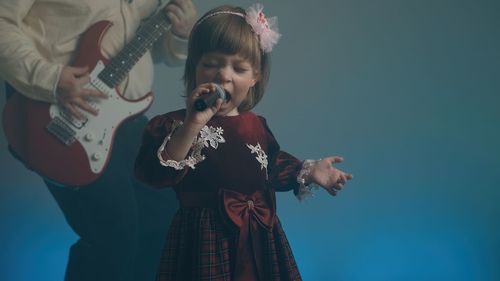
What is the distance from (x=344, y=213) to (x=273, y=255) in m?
0.48

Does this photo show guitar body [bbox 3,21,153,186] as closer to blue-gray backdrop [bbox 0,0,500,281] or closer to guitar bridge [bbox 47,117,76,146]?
guitar bridge [bbox 47,117,76,146]

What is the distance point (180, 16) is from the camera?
3.73 ft

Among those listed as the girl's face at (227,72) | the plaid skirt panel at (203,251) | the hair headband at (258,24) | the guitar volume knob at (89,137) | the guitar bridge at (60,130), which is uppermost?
the hair headband at (258,24)

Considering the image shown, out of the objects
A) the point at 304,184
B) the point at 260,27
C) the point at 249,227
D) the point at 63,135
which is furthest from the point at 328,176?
the point at 63,135

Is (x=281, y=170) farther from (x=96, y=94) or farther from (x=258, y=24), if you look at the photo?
(x=96, y=94)

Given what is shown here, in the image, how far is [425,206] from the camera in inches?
51.8

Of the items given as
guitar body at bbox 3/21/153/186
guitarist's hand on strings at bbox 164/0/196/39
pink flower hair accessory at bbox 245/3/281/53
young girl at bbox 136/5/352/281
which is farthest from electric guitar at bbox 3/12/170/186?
pink flower hair accessory at bbox 245/3/281/53

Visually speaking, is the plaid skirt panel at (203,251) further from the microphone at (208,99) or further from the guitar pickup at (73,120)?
the guitar pickup at (73,120)

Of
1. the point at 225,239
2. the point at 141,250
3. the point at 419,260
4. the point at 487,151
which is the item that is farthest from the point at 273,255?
the point at 487,151

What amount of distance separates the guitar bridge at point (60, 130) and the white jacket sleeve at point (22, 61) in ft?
0.16

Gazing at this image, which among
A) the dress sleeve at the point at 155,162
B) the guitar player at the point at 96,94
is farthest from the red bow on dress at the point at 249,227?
the guitar player at the point at 96,94

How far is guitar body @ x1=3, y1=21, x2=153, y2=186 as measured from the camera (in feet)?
3.38

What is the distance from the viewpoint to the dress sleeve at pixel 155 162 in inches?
29.1

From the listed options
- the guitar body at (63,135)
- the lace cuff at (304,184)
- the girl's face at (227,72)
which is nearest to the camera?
the girl's face at (227,72)
